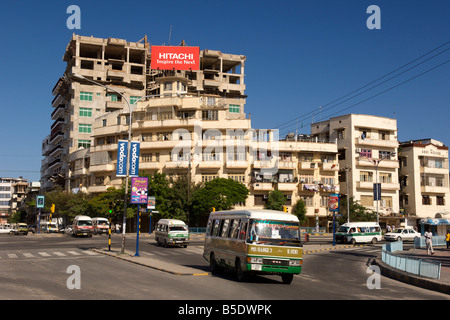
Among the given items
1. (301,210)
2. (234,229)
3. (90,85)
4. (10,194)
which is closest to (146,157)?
(301,210)

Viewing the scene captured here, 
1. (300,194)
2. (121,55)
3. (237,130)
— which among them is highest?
(121,55)

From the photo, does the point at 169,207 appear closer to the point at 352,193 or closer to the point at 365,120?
the point at 352,193

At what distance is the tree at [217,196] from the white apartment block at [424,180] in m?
31.7

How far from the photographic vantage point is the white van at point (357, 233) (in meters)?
44.5

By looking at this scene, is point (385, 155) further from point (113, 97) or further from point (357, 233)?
point (113, 97)

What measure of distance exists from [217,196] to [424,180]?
3846 centimetres

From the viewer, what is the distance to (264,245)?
51.4ft

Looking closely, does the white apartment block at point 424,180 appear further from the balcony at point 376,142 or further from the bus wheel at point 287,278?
the bus wheel at point 287,278

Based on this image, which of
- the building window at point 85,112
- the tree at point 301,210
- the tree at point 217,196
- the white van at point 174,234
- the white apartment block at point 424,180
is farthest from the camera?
the building window at point 85,112

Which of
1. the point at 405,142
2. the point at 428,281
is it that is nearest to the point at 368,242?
the point at 428,281

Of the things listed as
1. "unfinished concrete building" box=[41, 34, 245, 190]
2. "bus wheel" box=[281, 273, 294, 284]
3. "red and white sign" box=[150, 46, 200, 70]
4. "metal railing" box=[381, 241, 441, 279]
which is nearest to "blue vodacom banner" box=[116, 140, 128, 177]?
"bus wheel" box=[281, 273, 294, 284]

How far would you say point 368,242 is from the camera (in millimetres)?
45219

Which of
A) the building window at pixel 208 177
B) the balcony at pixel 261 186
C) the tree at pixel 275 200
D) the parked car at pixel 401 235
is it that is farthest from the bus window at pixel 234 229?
the balcony at pixel 261 186
